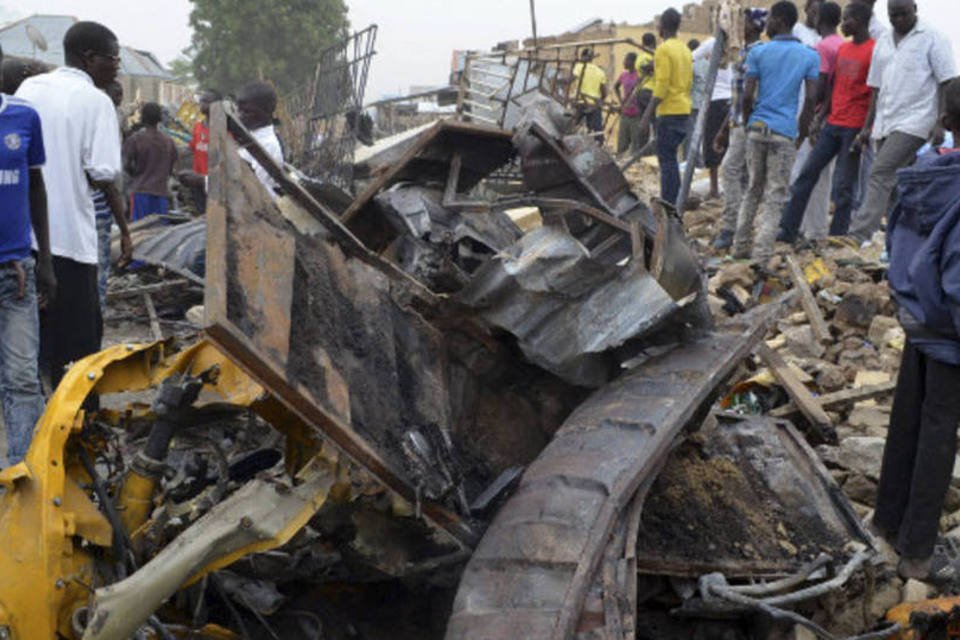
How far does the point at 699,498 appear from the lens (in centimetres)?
374

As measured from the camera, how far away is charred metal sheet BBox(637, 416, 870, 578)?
3455mm

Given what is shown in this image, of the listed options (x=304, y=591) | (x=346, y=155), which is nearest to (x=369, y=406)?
(x=304, y=591)

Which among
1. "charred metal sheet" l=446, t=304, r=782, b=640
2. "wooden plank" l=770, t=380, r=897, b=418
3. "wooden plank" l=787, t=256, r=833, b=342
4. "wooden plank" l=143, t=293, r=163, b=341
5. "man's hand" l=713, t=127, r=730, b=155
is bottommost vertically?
"wooden plank" l=143, t=293, r=163, b=341

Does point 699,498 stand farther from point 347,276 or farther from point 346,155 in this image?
point 346,155

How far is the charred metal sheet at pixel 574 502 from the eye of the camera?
99.3 inches

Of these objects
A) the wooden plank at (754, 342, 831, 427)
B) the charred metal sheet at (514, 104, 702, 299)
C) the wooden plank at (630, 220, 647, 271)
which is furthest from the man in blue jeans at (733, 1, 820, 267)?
the wooden plank at (630, 220, 647, 271)

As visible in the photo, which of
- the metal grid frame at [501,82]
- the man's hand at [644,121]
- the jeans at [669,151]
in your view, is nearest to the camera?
the jeans at [669,151]

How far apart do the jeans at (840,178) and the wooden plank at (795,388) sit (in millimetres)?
3098

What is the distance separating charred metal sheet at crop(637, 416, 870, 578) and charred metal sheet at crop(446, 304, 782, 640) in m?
0.37

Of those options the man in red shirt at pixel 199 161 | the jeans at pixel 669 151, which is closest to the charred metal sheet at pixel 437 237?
the jeans at pixel 669 151

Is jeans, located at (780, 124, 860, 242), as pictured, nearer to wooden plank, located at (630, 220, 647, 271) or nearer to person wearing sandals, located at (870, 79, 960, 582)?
person wearing sandals, located at (870, 79, 960, 582)

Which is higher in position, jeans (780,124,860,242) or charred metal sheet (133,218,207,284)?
→ jeans (780,124,860,242)

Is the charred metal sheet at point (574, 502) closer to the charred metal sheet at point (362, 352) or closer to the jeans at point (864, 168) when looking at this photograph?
the charred metal sheet at point (362, 352)

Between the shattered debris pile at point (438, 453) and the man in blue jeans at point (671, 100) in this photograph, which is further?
the man in blue jeans at point (671, 100)
